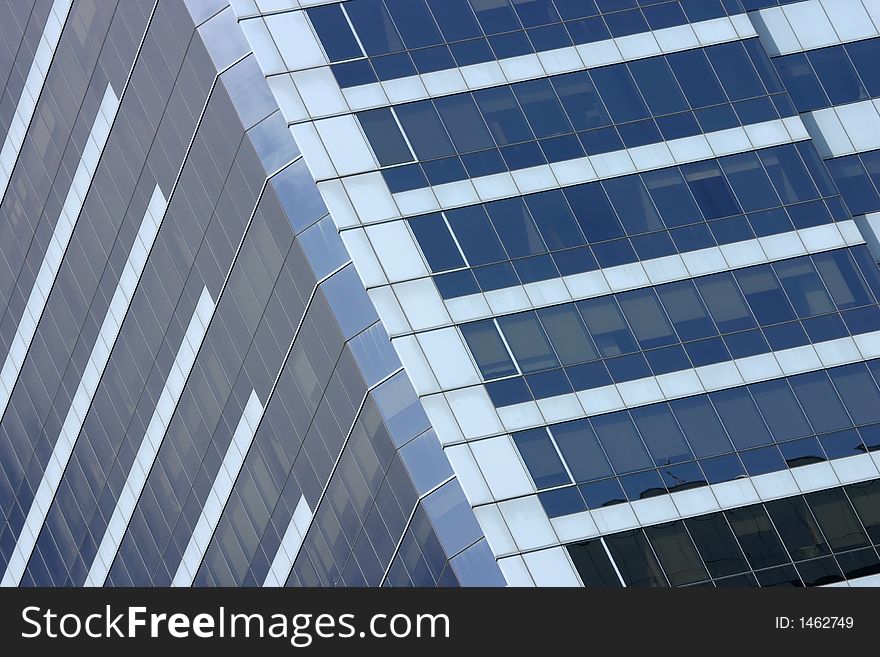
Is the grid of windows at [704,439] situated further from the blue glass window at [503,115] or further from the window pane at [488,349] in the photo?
the blue glass window at [503,115]

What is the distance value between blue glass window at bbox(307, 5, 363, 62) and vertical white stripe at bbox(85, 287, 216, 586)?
474 inches

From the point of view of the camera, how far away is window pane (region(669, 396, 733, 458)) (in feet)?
177

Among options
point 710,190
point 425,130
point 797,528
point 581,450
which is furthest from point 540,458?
point 425,130

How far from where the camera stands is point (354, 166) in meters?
56.3

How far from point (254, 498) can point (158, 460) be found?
24.8 feet

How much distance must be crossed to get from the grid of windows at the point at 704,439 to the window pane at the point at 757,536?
1.33 meters

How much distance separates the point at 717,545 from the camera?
5291 centimetres

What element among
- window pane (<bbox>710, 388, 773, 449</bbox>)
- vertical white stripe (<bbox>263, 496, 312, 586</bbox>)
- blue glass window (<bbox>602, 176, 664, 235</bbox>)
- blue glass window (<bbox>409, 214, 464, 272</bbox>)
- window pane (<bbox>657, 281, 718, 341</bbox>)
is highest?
Answer: blue glass window (<bbox>602, 176, 664, 235</bbox>)

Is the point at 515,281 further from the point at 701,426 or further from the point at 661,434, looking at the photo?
the point at 701,426

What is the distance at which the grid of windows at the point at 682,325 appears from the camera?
54.6m

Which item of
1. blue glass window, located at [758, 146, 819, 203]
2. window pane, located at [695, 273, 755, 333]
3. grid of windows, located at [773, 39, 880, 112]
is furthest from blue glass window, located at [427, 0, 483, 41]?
window pane, located at [695, 273, 755, 333]

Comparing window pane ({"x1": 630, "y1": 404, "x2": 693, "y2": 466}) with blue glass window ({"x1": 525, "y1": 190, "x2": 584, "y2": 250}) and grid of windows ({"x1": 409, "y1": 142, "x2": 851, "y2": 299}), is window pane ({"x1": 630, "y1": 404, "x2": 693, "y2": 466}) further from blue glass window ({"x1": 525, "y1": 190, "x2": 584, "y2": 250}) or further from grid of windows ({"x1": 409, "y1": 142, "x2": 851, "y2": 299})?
blue glass window ({"x1": 525, "y1": 190, "x2": 584, "y2": 250})

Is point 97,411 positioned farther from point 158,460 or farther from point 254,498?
point 254,498

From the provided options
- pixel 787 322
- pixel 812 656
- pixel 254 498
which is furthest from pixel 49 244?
pixel 812 656
